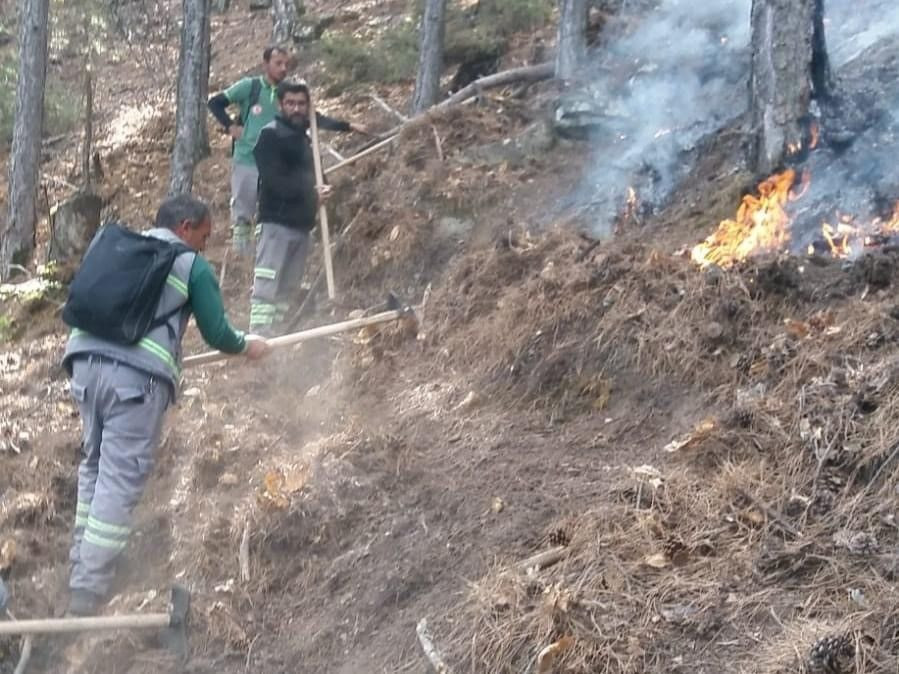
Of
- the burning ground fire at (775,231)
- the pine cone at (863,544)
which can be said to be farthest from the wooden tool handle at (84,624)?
the burning ground fire at (775,231)

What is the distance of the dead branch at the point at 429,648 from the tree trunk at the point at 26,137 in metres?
10.2

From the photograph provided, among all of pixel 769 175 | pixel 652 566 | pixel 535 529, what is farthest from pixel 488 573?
pixel 769 175

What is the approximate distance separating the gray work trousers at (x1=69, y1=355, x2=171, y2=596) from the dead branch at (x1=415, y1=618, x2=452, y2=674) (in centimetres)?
186

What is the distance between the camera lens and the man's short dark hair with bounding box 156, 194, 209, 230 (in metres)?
5.75

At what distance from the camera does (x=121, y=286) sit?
5406 millimetres

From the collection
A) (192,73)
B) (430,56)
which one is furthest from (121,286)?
(192,73)

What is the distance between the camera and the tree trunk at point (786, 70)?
26.4 feet

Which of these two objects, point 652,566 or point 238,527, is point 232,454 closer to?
point 238,527

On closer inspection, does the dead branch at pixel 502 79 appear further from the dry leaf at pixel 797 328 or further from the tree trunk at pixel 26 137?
the dry leaf at pixel 797 328

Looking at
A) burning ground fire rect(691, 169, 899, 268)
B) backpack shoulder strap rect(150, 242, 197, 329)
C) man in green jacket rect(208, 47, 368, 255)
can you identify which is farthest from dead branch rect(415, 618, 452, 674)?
man in green jacket rect(208, 47, 368, 255)

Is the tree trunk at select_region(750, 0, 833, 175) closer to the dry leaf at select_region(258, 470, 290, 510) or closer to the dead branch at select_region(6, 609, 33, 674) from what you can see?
the dry leaf at select_region(258, 470, 290, 510)

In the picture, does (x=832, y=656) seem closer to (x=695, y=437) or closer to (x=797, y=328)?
(x=695, y=437)

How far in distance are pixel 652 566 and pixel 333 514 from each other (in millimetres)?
1971

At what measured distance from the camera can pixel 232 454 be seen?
7082 mm
